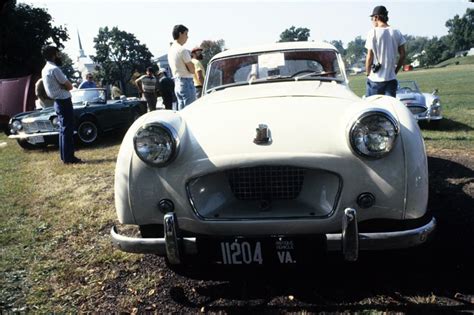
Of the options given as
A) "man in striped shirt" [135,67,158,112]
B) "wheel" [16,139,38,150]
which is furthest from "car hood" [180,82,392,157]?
"man in striped shirt" [135,67,158,112]

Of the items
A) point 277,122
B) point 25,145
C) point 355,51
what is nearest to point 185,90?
point 277,122

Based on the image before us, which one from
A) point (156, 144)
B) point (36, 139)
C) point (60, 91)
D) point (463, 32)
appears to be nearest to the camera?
point (156, 144)

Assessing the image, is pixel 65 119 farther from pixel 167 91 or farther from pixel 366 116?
pixel 366 116

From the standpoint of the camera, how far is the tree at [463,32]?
8900 cm

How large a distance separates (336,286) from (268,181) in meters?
0.80

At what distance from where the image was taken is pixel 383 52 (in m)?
4.82

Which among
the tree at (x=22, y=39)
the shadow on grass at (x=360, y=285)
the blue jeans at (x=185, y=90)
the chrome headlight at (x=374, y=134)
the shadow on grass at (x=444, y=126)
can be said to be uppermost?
the tree at (x=22, y=39)

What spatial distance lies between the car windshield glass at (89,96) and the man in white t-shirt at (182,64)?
351cm

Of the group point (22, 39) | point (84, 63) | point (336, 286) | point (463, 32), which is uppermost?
point (84, 63)

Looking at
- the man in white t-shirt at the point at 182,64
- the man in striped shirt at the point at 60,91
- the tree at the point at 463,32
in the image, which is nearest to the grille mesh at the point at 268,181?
the man in white t-shirt at the point at 182,64

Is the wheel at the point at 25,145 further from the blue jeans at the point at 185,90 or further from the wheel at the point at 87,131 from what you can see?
the blue jeans at the point at 185,90

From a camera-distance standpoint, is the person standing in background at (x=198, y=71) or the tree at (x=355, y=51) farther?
the tree at (x=355, y=51)

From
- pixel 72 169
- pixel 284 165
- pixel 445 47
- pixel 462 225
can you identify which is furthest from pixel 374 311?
pixel 445 47

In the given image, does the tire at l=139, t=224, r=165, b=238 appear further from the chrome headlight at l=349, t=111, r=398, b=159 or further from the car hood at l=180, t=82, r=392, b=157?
the chrome headlight at l=349, t=111, r=398, b=159
